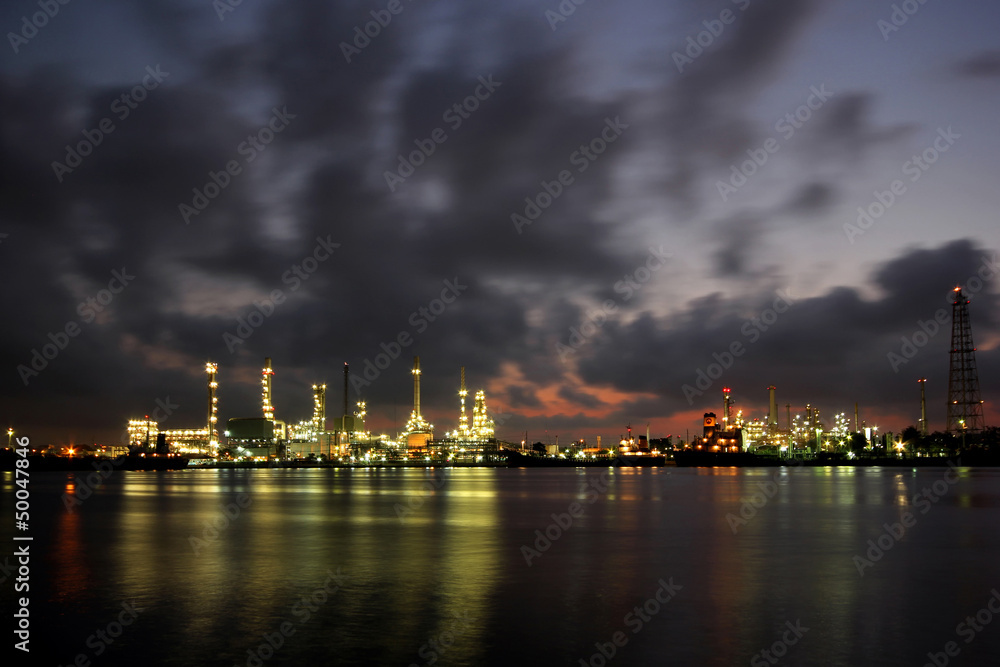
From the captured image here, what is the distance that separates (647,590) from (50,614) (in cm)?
1520

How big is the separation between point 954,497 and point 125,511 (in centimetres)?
6360

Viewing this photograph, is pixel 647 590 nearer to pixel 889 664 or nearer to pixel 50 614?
pixel 889 664

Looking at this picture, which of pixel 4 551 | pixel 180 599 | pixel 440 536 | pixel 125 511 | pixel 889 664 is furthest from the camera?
pixel 125 511

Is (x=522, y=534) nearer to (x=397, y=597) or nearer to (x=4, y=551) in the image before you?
(x=397, y=597)

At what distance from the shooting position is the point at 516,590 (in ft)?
75.2

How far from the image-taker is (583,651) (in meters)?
16.1

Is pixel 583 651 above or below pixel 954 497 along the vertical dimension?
above

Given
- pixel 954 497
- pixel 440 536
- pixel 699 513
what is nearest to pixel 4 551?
pixel 440 536

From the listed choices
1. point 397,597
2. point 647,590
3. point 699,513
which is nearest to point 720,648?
point 647,590

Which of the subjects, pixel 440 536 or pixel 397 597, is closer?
pixel 397 597

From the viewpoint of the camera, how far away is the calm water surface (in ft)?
53.8

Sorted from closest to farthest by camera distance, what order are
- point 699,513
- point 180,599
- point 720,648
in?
point 720,648
point 180,599
point 699,513

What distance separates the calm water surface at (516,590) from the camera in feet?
53.8

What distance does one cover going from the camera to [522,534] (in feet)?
126
